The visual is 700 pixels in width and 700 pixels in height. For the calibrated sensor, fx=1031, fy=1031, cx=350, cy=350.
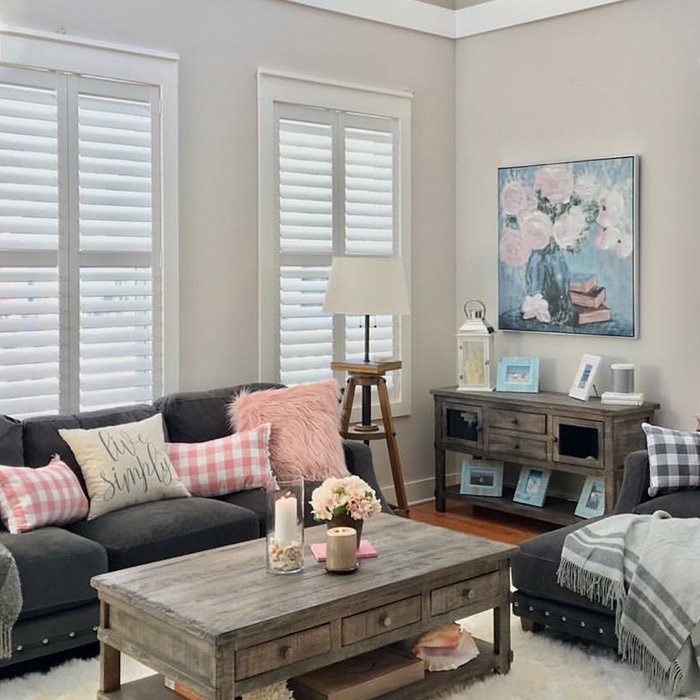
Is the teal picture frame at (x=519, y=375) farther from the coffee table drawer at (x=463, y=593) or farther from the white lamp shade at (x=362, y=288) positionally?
the coffee table drawer at (x=463, y=593)

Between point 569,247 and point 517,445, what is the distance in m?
1.09

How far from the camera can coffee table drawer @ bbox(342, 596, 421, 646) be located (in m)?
2.94

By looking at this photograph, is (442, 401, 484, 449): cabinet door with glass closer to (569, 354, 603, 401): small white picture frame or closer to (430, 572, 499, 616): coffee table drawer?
(569, 354, 603, 401): small white picture frame

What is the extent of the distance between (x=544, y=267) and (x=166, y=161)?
6.96ft

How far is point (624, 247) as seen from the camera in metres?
5.25

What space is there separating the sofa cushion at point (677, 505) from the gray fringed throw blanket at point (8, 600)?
7.70 feet

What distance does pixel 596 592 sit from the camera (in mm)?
3469

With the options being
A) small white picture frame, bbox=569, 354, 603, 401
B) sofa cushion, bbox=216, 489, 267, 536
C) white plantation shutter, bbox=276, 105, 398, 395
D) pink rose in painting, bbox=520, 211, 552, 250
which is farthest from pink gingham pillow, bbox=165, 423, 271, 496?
pink rose in painting, bbox=520, 211, 552, 250

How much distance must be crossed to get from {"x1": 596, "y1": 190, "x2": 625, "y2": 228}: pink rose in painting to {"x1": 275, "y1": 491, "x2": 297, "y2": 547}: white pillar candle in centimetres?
291

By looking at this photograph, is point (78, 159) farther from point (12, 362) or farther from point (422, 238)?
point (422, 238)

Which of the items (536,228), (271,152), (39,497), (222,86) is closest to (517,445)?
(536,228)

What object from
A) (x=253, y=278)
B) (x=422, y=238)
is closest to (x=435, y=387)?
(x=422, y=238)

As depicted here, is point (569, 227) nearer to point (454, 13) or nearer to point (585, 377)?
point (585, 377)

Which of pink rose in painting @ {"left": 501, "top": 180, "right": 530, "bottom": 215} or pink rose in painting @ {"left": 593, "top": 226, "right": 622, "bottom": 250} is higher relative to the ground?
pink rose in painting @ {"left": 501, "top": 180, "right": 530, "bottom": 215}
